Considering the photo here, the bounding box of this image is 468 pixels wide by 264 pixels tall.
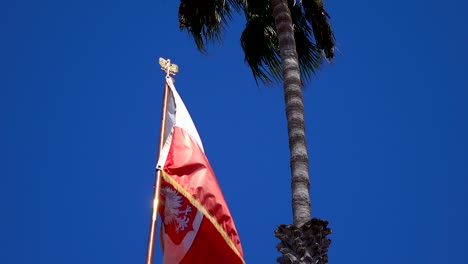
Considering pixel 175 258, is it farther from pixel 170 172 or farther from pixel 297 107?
pixel 297 107

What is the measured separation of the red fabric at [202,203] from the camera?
973 centimetres

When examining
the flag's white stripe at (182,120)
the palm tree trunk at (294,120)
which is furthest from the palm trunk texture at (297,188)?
the flag's white stripe at (182,120)

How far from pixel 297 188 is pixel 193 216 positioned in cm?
153

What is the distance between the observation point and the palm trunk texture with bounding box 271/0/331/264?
323 inches

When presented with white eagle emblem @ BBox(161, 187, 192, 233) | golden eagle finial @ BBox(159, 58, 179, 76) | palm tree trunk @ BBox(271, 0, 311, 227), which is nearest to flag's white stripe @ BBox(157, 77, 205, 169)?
golden eagle finial @ BBox(159, 58, 179, 76)

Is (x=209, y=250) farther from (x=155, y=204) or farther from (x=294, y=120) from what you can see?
(x=294, y=120)

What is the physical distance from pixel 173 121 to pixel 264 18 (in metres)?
4.37

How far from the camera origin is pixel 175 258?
972cm

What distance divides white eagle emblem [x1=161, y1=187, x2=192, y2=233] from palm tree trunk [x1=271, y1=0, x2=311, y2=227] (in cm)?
156

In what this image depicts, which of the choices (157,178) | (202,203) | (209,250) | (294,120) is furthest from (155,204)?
(294,120)

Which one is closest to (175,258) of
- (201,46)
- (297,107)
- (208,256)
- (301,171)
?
(208,256)

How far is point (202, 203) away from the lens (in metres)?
10.0

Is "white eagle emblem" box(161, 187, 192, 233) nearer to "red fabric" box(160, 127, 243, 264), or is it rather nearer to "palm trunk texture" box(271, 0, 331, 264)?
"red fabric" box(160, 127, 243, 264)

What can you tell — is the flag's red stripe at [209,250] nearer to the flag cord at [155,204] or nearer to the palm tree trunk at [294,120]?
the flag cord at [155,204]
